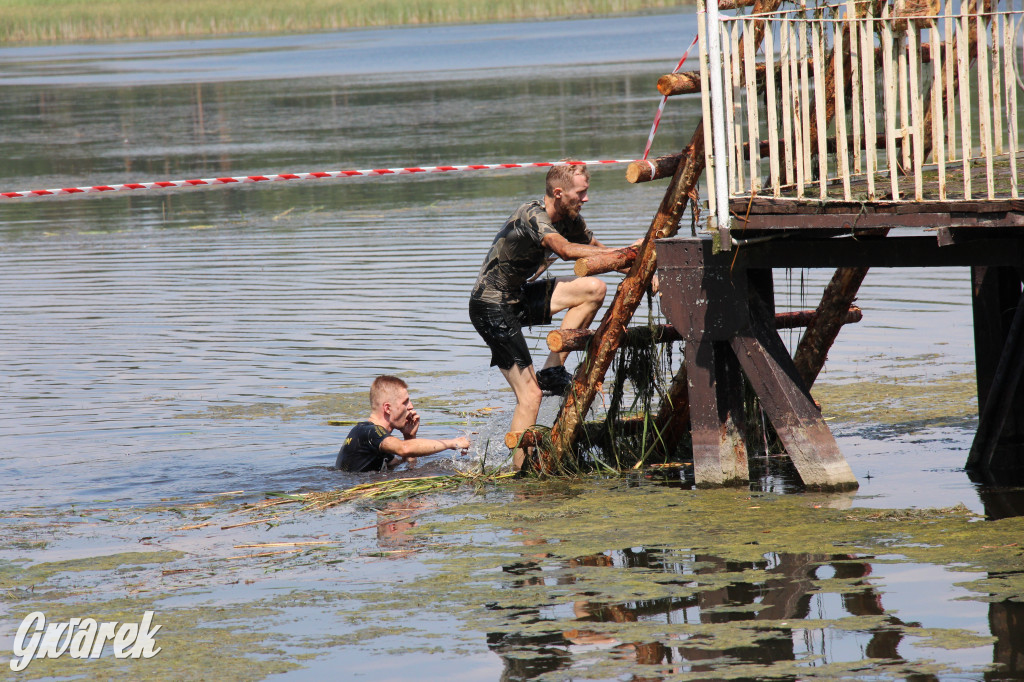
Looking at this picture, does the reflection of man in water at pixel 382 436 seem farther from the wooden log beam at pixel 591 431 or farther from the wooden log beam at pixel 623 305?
Result: the wooden log beam at pixel 623 305

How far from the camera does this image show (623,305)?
26.3ft

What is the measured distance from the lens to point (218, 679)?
5.27 meters

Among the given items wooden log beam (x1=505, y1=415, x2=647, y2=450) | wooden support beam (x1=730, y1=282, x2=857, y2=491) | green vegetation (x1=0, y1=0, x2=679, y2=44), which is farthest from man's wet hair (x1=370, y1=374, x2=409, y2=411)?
green vegetation (x1=0, y1=0, x2=679, y2=44)

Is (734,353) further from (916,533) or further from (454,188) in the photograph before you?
(454,188)

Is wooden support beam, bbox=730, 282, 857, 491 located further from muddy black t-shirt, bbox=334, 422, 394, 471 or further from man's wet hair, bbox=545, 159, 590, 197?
muddy black t-shirt, bbox=334, 422, 394, 471

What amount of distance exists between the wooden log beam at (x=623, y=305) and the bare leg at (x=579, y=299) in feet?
0.88

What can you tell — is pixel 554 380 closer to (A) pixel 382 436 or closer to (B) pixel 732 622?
(A) pixel 382 436

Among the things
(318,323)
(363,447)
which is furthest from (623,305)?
(318,323)

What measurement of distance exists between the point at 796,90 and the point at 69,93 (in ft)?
128

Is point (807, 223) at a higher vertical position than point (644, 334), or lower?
higher

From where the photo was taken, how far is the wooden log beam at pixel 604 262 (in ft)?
24.9

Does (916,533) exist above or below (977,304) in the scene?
below

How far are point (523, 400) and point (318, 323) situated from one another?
552 cm

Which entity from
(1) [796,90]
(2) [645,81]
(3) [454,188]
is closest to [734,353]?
(1) [796,90]
